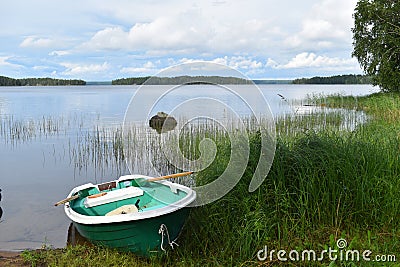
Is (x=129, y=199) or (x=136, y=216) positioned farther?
(x=129, y=199)

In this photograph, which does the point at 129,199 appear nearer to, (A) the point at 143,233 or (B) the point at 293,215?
(A) the point at 143,233

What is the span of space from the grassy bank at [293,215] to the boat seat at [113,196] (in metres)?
0.48

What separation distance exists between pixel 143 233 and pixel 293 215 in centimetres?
138

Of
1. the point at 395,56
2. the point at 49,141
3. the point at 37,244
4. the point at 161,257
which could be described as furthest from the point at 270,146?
the point at 395,56

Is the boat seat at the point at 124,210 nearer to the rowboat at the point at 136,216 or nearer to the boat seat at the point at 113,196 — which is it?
the rowboat at the point at 136,216

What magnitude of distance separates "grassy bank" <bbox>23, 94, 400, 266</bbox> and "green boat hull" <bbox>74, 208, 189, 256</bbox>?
124 mm

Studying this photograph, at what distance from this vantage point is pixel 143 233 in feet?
11.7

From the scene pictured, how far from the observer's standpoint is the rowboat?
11.5 feet

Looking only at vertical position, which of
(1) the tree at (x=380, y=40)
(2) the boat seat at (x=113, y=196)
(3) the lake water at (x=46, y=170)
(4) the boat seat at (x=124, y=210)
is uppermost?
(1) the tree at (x=380, y=40)

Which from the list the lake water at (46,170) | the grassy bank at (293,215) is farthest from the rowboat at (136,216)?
the lake water at (46,170)

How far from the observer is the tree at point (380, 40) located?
73.5 feet

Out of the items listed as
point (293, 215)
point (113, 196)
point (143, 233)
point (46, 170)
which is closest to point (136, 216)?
point (143, 233)

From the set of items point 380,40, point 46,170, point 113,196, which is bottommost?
point 46,170

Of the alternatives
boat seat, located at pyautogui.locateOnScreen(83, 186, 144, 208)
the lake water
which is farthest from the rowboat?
the lake water
